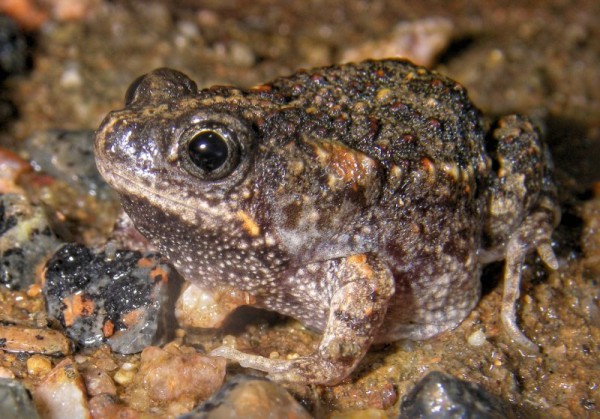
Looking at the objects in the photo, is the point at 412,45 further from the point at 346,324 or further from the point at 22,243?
the point at 22,243

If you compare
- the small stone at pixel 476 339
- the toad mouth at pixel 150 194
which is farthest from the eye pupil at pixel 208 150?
the small stone at pixel 476 339

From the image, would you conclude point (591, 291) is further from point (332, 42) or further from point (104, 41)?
point (104, 41)

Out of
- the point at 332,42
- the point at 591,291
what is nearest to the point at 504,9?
the point at 332,42

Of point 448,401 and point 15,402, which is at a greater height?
point 448,401

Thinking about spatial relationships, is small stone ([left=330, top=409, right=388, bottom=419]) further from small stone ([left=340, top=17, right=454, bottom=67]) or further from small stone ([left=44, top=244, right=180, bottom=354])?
small stone ([left=340, top=17, right=454, bottom=67])

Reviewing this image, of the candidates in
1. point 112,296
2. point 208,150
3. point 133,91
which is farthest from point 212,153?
point 112,296

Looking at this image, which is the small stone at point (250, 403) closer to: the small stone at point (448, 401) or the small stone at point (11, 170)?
the small stone at point (448, 401)
